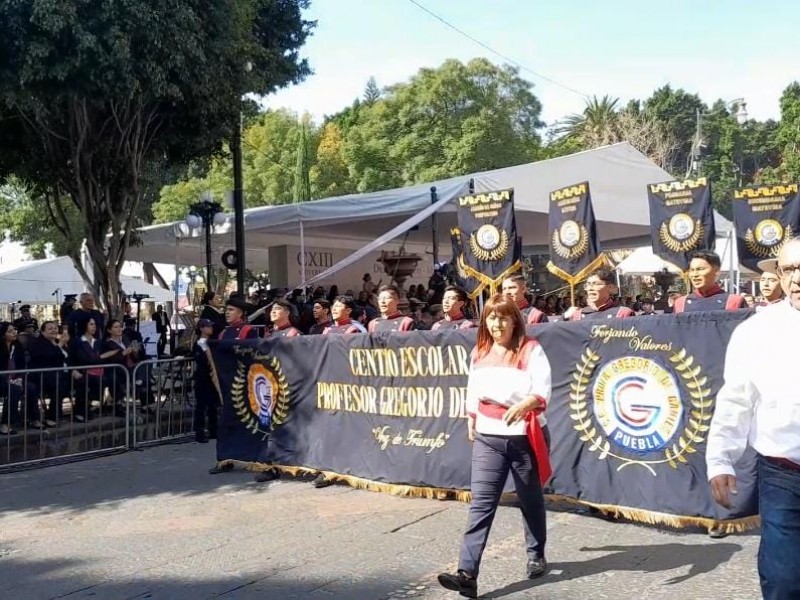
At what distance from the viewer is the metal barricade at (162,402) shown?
1055 cm

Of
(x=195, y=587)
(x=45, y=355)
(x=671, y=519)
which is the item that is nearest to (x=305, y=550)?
(x=195, y=587)

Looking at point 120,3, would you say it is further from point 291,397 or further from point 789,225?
point 789,225

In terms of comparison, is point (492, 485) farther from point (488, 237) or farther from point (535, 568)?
point (488, 237)

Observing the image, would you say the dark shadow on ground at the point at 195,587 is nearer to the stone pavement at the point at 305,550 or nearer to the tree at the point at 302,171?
the stone pavement at the point at 305,550

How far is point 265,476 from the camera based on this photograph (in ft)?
26.7

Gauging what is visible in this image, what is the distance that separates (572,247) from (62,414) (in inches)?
266

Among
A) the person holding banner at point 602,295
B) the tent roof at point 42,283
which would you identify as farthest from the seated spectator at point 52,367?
the tent roof at point 42,283

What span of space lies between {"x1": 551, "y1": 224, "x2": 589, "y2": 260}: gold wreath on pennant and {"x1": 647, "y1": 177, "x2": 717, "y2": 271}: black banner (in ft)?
4.13

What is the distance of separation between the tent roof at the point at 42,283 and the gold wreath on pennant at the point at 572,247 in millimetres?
17859

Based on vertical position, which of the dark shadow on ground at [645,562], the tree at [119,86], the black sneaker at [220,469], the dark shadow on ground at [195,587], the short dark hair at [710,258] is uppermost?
the tree at [119,86]

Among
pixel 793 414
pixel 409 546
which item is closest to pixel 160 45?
pixel 409 546

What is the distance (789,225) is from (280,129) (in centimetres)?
4442

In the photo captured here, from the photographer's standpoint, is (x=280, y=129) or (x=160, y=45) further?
(x=280, y=129)

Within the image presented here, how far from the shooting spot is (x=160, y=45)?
11633 mm
